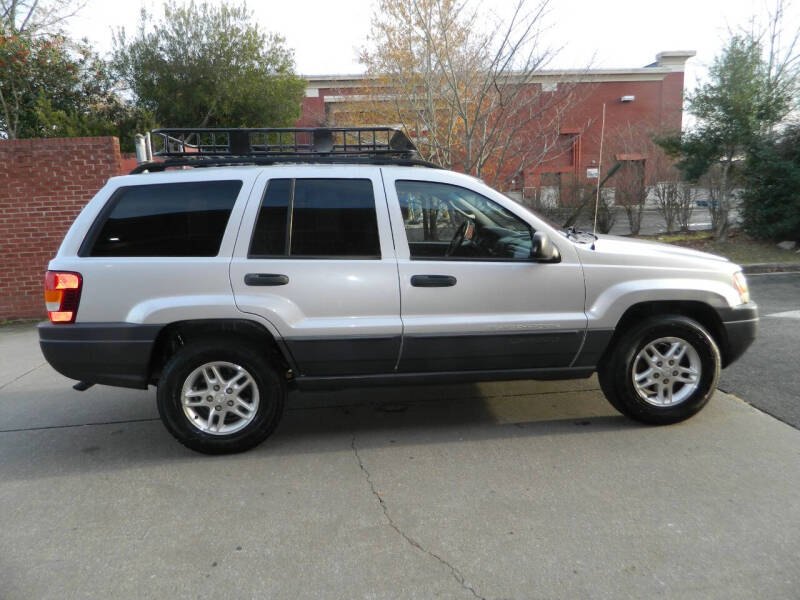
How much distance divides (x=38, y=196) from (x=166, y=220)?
5935 millimetres

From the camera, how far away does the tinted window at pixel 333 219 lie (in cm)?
403

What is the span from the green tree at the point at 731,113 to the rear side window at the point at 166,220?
39.7 ft

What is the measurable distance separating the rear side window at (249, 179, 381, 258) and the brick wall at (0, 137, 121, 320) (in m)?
5.79

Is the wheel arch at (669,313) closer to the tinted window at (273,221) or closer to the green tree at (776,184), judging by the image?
the tinted window at (273,221)

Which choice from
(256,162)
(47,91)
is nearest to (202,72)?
(47,91)

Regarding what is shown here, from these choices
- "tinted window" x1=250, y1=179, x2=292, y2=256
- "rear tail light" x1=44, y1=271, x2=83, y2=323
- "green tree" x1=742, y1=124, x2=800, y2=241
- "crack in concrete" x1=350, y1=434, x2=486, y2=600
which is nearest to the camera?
"crack in concrete" x1=350, y1=434, x2=486, y2=600

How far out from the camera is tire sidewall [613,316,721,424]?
4246 mm

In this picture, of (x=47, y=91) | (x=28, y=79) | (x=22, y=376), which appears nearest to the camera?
(x=22, y=376)

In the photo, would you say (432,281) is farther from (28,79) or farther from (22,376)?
(28,79)

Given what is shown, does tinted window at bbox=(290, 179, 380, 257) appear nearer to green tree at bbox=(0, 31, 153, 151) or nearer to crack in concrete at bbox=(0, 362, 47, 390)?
crack in concrete at bbox=(0, 362, 47, 390)

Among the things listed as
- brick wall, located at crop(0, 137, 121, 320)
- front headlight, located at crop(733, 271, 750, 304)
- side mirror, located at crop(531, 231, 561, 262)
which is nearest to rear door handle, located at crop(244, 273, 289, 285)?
side mirror, located at crop(531, 231, 561, 262)

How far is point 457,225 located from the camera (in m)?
4.23

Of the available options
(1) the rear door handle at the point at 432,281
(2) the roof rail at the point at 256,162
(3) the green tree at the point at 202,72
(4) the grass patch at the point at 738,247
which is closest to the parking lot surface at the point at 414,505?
(1) the rear door handle at the point at 432,281

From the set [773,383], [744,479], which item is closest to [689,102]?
[773,383]
